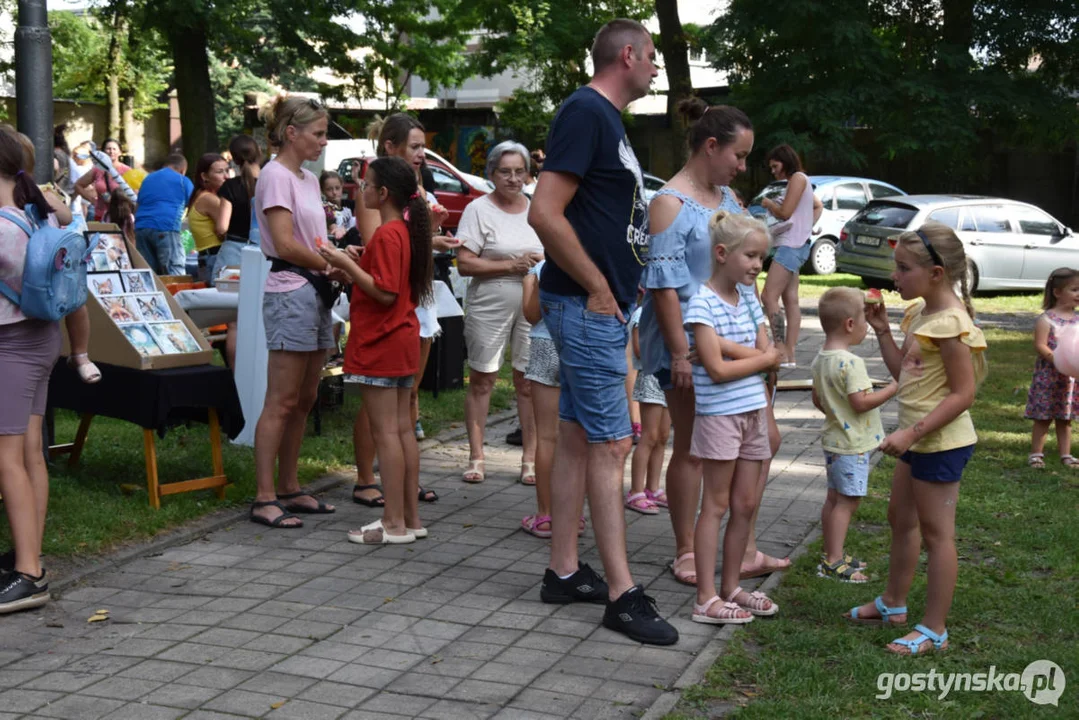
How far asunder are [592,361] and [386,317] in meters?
1.55

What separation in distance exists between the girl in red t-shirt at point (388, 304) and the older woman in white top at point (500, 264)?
1.00 meters

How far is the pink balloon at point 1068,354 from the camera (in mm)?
7695

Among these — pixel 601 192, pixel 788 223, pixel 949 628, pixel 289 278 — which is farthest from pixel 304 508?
pixel 788 223

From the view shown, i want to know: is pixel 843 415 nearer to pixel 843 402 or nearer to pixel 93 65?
pixel 843 402

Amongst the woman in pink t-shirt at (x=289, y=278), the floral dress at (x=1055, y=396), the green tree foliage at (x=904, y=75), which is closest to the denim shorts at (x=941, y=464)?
the woman in pink t-shirt at (x=289, y=278)

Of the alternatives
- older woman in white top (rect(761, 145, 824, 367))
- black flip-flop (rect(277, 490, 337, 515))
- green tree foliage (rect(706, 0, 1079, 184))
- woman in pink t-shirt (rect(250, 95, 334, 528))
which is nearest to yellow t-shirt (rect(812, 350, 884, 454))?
woman in pink t-shirt (rect(250, 95, 334, 528))

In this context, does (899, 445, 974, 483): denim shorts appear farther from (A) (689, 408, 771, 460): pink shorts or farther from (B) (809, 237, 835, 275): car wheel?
(B) (809, 237, 835, 275): car wheel

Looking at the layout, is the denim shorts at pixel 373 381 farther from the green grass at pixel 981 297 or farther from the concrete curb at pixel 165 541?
the green grass at pixel 981 297

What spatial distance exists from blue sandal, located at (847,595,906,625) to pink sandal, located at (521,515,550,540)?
1.79 m

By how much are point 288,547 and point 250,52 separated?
2324 centimetres

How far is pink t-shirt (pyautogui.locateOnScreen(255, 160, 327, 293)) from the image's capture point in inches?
257

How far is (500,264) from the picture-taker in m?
7.32

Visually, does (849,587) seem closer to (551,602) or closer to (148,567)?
(551,602)

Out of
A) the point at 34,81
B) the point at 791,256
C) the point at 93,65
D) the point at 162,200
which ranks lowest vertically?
the point at 791,256
